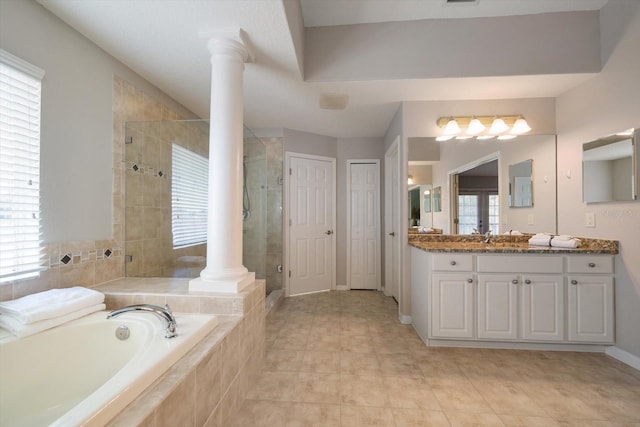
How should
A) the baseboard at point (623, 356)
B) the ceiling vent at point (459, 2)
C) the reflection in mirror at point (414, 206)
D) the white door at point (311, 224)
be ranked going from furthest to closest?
the white door at point (311, 224)
the reflection in mirror at point (414, 206)
the ceiling vent at point (459, 2)
the baseboard at point (623, 356)

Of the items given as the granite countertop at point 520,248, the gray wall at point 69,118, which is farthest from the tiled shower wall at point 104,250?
the granite countertop at point 520,248

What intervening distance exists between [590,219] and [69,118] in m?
3.87

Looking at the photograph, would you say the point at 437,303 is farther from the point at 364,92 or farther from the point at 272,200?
the point at 272,200

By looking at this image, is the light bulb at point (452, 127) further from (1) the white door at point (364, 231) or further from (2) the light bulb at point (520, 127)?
(1) the white door at point (364, 231)

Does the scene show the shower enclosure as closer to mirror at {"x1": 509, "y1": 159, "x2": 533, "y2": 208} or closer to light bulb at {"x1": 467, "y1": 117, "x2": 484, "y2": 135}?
light bulb at {"x1": 467, "y1": 117, "x2": 484, "y2": 135}

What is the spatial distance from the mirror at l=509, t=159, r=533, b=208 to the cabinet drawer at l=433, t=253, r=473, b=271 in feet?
3.17

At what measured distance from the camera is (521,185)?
2594 millimetres

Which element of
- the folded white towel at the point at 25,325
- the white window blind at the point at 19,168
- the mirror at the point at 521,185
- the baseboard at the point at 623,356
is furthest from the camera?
the mirror at the point at 521,185

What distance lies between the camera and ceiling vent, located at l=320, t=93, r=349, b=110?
8.21 ft

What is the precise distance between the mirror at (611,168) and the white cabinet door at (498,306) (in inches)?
36.7

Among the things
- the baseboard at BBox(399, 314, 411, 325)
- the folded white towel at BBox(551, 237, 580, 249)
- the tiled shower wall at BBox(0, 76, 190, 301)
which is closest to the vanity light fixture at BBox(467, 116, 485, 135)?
the folded white towel at BBox(551, 237, 580, 249)

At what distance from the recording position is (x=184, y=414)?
0.93 meters

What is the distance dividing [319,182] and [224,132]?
2.15m

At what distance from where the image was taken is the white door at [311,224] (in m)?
3.53
